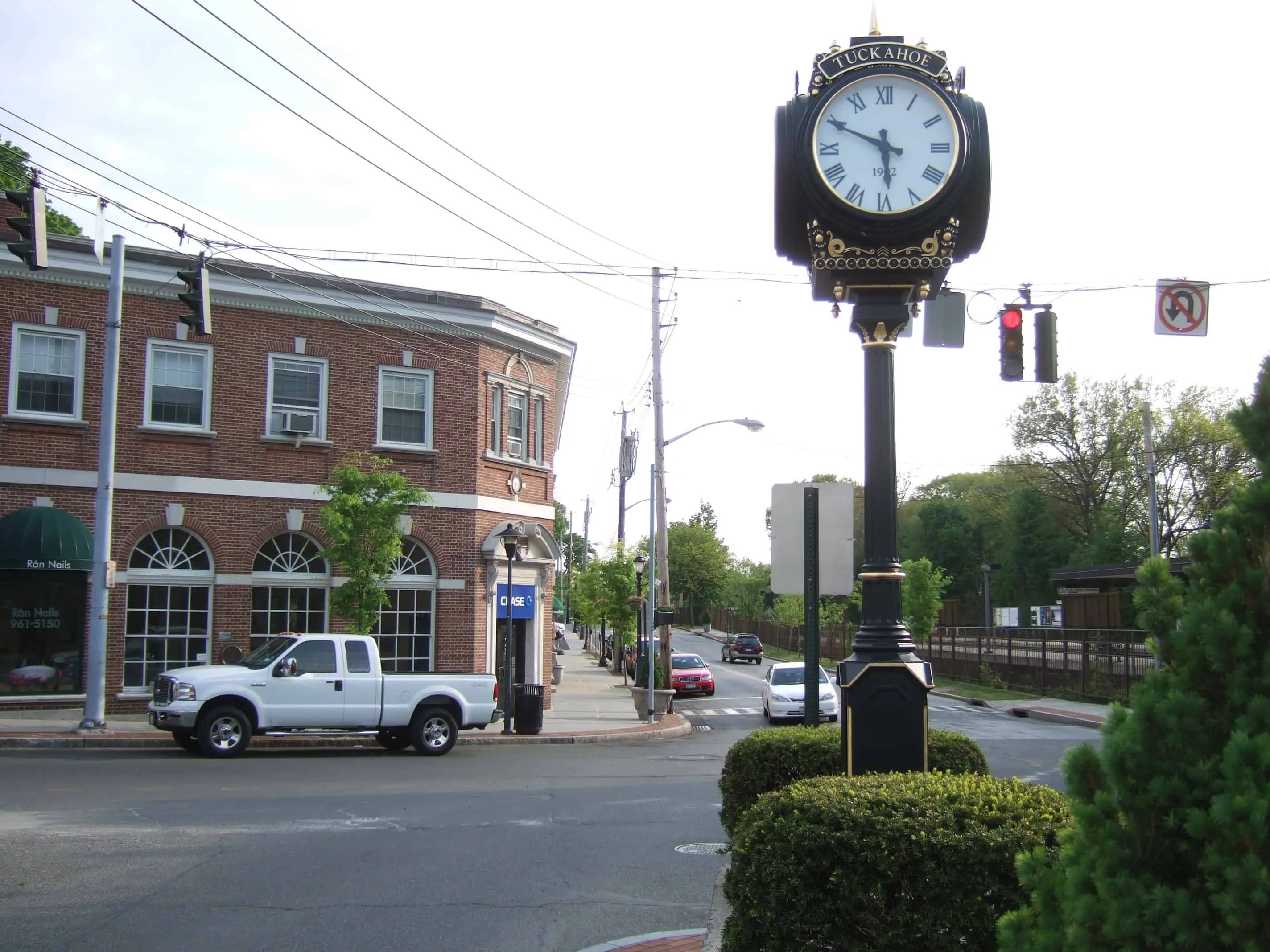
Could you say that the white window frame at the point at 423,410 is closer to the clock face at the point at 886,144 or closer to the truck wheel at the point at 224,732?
the truck wheel at the point at 224,732

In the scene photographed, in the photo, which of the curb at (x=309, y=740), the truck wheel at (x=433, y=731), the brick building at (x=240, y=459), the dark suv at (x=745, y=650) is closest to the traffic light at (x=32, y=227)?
the curb at (x=309, y=740)

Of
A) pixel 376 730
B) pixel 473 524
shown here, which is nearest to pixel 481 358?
pixel 473 524

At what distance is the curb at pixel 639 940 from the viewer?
7.22m

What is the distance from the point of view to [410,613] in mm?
26312

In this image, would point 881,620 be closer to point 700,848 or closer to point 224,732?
point 700,848

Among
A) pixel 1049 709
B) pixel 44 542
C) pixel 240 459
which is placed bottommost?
pixel 1049 709

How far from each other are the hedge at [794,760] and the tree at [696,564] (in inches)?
3629

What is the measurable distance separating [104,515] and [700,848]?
1429cm

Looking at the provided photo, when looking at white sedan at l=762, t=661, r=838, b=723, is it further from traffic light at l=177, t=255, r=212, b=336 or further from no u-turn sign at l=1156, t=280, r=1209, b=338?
traffic light at l=177, t=255, r=212, b=336

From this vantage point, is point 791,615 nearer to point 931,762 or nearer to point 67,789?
point 67,789

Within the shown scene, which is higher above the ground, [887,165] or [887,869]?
[887,165]

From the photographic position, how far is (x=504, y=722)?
2348cm

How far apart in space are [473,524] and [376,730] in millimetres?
7700

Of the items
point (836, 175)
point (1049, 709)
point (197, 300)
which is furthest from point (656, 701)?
point (836, 175)
